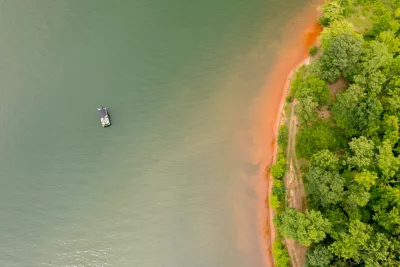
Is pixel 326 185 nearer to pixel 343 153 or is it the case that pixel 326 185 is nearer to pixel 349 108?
pixel 343 153

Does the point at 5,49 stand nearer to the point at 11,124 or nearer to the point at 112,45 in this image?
the point at 11,124

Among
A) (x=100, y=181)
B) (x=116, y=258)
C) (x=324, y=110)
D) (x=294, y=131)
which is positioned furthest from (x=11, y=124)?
(x=324, y=110)

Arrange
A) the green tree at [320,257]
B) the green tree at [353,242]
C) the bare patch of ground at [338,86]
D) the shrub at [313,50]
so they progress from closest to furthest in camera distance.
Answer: the green tree at [353,242]
the green tree at [320,257]
the bare patch of ground at [338,86]
the shrub at [313,50]

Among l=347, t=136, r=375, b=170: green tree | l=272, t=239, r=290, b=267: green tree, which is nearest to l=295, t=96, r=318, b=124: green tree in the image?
l=347, t=136, r=375, b=170: green tree

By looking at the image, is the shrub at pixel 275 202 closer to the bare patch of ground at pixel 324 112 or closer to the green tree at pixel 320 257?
the green tree at pixel 320 257

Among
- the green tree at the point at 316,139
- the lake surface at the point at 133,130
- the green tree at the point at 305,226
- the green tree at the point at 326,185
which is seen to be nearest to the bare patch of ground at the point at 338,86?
the green tree at the point at 316,139

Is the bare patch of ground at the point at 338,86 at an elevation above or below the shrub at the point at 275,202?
above

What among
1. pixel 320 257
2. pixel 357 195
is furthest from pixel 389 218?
pixel 320 257
